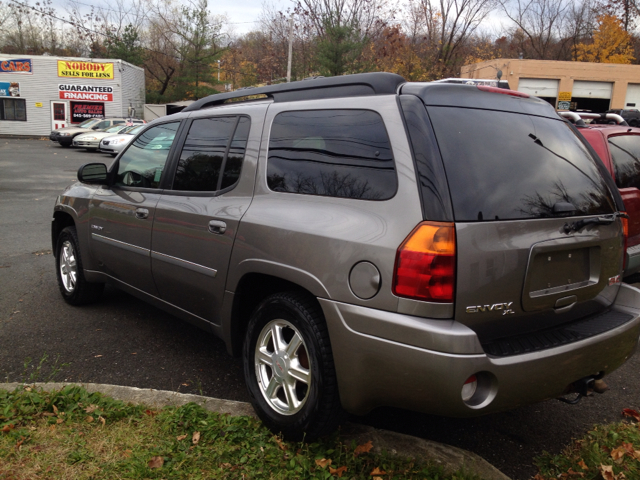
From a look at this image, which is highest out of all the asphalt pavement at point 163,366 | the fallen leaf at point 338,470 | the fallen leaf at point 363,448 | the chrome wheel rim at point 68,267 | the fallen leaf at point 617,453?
the chrome wheel rim at point 68,267

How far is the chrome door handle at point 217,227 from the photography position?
10.4ft

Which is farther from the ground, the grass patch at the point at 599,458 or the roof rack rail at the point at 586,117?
the roof rack rail at the point at 586,117

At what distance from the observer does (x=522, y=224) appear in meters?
2.42

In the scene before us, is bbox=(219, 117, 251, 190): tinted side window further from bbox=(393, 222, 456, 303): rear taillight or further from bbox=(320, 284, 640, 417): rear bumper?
bbox=(393, 222, 456, 303): rear taillight

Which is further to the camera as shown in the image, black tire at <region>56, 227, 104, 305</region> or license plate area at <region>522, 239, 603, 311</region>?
black tire at <region>56, 227, 104, 305</region>

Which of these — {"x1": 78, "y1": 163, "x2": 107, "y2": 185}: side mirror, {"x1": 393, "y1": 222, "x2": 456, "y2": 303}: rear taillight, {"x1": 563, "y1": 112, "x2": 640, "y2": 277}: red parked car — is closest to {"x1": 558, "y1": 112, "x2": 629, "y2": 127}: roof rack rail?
{"x1": 563, "y1": 112, "x2": 640, "y2": 277}: red parked car

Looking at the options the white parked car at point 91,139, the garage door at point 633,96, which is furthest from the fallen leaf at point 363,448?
the garage door at point 633,96

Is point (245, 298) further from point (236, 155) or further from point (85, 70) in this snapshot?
point (85, 70)

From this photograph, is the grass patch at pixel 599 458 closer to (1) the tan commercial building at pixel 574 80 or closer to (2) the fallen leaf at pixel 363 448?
(2) the fallen leaf at pixel 363 448

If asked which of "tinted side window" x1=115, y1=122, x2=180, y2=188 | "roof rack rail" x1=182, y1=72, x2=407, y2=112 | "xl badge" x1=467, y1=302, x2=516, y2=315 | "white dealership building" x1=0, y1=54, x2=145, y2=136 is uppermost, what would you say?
"white dealership building" x1=0, y1=54, x2=145, y2=136

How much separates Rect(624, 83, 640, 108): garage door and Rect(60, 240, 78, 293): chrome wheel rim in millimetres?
36793

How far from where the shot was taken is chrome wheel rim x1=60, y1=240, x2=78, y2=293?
5004 millimetres

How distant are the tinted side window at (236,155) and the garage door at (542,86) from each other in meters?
33.1

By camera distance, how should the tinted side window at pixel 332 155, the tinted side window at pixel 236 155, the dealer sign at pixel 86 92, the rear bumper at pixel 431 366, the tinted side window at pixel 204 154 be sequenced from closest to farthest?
the rear bumper at pixel 431 366 < the tinted side window at pixel 332 155 < the tinted side window at pixel 236 155 < the tinted side window at pixel 204 154 < the dealer sign at pixel 86 92
